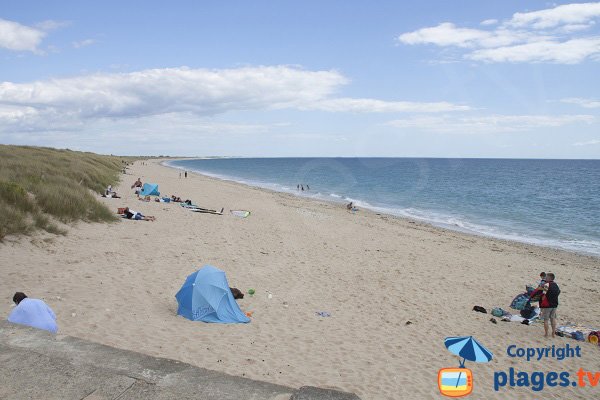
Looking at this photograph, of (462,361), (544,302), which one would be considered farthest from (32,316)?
(544,302)

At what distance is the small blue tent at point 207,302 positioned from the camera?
8.74 m

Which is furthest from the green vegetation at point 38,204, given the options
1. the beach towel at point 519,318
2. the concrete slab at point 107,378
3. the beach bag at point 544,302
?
the beach bag at point 544,302

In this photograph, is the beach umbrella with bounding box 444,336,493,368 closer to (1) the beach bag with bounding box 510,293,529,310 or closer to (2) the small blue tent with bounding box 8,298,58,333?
(1) the beach bag with bounding box 510,293,529,310

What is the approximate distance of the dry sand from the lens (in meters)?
7.33

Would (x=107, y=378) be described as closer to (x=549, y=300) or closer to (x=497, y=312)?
(x=549, y=300)

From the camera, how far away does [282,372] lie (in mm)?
6910

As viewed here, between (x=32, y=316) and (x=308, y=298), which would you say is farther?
(x=308, y=298)

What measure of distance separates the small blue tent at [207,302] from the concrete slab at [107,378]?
15.0 feet

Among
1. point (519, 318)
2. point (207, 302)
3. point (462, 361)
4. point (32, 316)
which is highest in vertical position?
point (32, 316)

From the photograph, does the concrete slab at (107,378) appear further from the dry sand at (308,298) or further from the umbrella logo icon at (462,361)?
the umbrella logo icon at (462,361)

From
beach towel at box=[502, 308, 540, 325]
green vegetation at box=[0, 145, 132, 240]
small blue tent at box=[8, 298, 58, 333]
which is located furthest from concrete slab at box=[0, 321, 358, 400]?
green vegetation at box=[0, 145, 132, 240]

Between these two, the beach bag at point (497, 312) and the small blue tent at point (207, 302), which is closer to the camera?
the small blue tent at point (207, 302)

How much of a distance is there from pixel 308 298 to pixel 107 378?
7550 millimetres

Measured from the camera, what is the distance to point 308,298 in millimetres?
10875
